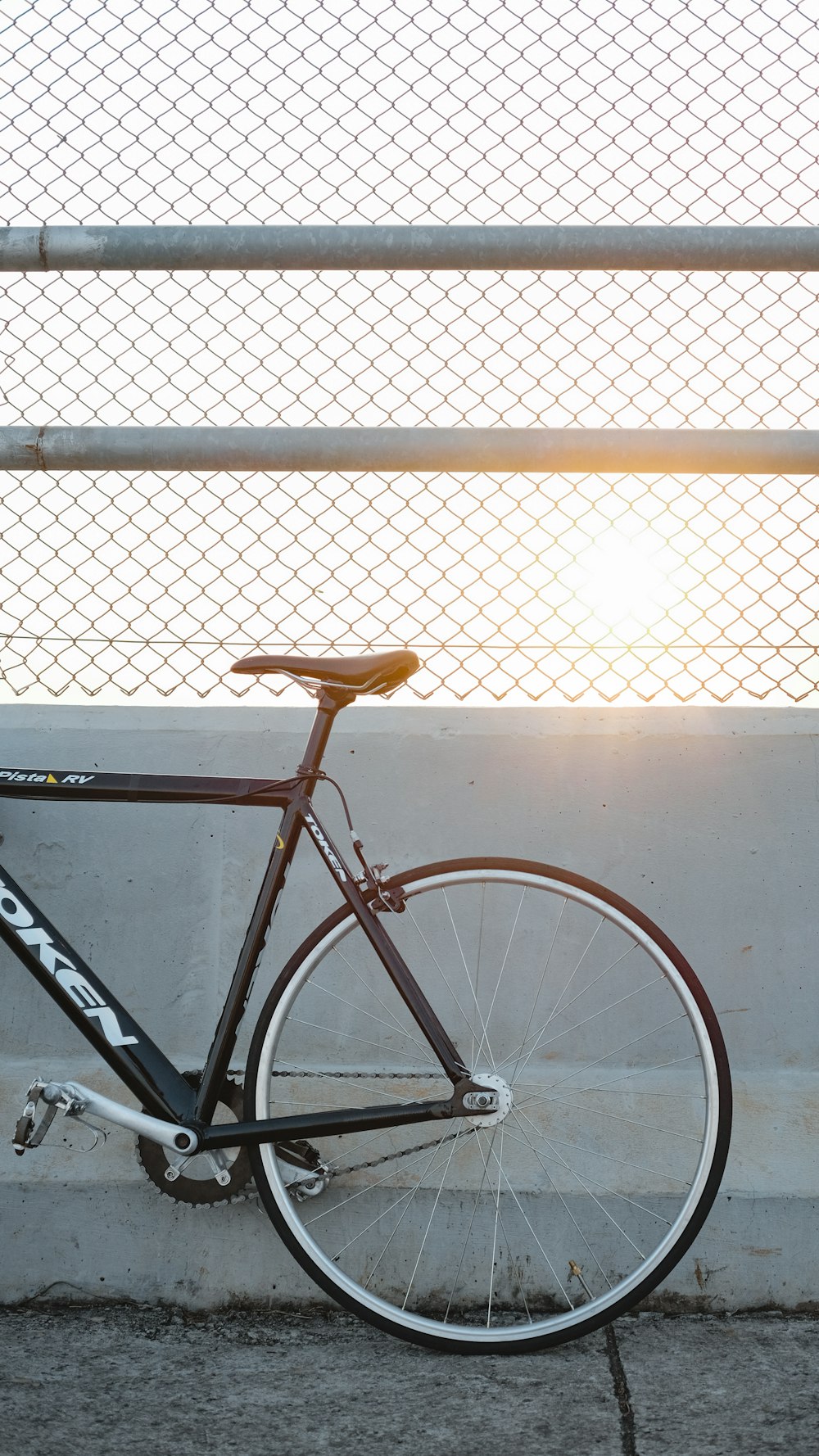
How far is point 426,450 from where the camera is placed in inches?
96.8


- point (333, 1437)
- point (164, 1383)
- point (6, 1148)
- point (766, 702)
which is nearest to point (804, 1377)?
point (333, 1437)

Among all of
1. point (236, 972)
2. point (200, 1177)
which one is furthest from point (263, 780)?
point (200, 1177)

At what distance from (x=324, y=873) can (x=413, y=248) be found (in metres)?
1.41

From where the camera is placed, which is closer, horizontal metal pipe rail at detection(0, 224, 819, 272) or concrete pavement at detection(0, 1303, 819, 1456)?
concrete pavement at detection(0, 1303, 819, 1456)

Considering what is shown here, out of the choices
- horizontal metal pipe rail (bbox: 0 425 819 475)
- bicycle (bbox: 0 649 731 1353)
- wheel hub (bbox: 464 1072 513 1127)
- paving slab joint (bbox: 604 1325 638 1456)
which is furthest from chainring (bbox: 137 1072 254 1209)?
horizontal metal pipe rail (bbox: 0 425 819 475)

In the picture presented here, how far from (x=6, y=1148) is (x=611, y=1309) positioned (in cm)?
135

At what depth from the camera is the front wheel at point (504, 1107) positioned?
2211 millimetres

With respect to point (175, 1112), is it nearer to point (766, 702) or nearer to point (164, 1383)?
point (164, 1383)

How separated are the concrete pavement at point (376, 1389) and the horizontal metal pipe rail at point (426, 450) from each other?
1809 mm

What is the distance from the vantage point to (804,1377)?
208cm

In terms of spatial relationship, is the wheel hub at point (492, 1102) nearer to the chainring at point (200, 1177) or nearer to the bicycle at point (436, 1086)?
the bicycle at point (436, 1086)

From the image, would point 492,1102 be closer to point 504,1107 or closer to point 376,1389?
point 504,1107

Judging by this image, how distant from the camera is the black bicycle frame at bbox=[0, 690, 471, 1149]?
2.17m

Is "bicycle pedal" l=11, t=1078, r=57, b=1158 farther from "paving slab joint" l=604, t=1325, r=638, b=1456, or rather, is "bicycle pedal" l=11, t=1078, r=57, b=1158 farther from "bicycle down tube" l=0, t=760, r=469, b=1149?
"paving slab joint" l=604, t=1325, r=638, b=1456
